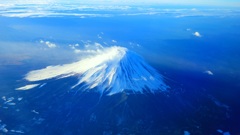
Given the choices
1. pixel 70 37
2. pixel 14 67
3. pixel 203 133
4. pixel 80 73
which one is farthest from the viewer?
pixel 70 37

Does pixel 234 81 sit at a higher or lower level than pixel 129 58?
lower

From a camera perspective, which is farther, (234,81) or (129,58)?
(234,81)

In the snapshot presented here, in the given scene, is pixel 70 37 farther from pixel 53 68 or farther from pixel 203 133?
pixel 203 133

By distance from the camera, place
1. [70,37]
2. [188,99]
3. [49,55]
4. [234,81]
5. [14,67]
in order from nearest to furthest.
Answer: [188,99] → [234,81] → [14,67] → [49,55] → [70,37]

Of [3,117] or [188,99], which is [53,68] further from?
[188,99]

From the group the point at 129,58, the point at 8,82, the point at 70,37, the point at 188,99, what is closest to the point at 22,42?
the point at 70,37

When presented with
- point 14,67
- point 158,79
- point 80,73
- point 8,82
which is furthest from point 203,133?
point 14,67
